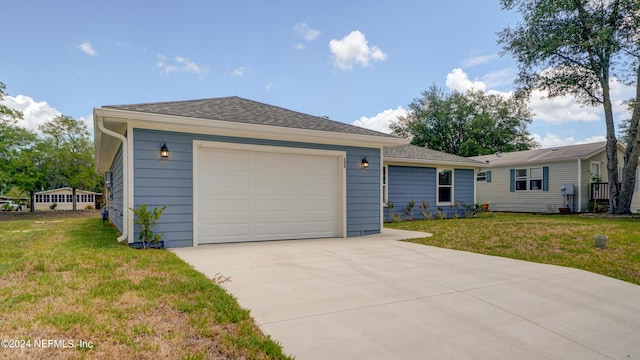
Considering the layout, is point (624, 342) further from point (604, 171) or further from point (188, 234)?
point (604, 171)

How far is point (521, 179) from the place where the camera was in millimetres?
17359

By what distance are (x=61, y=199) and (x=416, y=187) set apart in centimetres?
3504

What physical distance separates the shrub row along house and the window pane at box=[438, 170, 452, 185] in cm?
571

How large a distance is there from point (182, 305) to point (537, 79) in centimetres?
1781

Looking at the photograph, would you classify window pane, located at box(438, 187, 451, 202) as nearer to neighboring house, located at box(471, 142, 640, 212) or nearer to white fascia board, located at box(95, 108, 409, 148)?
neighboring house, located at box(471, 142, 640, 212)

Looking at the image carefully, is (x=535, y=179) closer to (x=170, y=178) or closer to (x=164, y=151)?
(x=170, y=178)

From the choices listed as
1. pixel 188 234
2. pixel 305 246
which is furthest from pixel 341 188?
pixel 188 234

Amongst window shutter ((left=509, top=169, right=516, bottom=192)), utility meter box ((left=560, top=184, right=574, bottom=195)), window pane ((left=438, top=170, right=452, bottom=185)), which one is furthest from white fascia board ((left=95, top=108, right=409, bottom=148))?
window shutter ((left=509, top=169, right=516, bottom=192))

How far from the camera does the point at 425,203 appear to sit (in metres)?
12.9

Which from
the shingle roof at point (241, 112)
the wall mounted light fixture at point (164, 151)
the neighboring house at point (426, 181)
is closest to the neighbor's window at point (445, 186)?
the neighboring house at point (426, 181)

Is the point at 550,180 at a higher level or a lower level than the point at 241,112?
lower

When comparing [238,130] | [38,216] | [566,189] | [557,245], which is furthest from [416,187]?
[38,216]

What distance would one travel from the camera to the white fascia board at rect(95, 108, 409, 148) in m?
5.82

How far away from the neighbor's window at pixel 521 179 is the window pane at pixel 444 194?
6.34 meters
